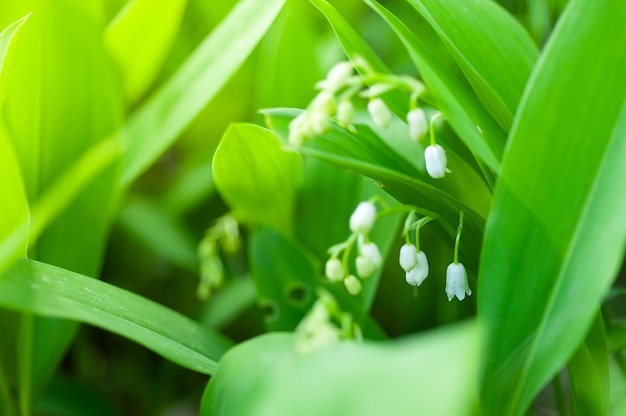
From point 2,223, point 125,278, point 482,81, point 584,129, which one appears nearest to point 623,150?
point 584,129

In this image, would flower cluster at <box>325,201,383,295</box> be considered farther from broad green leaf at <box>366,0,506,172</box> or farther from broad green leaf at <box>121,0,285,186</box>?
broad green leaf at <box>121,0,285,186</box>

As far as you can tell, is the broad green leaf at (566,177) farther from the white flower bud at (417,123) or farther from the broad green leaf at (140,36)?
the broad green leaf at (140,36)

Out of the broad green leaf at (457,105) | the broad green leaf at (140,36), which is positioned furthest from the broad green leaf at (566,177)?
the broad green leaf at (140,36)

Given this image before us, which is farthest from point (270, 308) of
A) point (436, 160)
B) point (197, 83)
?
point (436, 160)

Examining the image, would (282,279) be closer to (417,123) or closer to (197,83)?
(197,83)

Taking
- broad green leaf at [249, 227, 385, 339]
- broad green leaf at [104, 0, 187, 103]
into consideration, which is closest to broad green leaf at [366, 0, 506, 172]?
broad green leaf at [249, 227, 385, 339]

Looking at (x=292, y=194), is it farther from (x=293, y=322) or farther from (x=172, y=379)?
(x=172, y=379)
